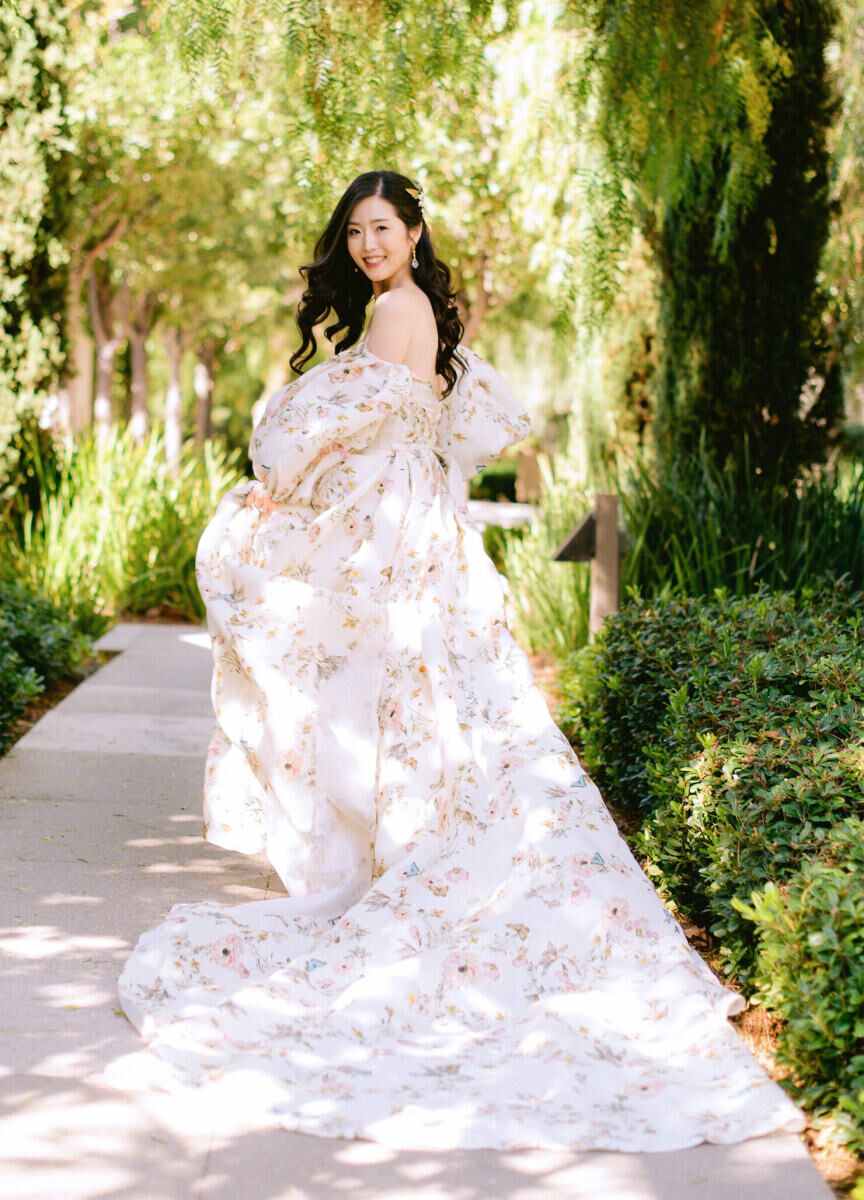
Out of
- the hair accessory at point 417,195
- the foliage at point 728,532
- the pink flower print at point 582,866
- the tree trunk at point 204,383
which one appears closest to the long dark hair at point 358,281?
the hair accessory at point 417,195

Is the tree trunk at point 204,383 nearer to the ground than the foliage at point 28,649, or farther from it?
farther from it

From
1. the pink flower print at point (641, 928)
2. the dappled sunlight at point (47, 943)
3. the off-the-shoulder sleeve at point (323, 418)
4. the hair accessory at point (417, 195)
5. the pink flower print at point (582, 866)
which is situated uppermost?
the hair accessory at point (417, 195)

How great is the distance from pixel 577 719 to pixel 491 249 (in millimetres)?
10737

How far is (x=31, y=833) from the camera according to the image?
14.0 feet

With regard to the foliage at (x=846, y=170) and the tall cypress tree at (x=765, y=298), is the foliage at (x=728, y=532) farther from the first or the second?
the foliage at (x=846, y=170)

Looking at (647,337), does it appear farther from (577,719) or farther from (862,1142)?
(862,1142)

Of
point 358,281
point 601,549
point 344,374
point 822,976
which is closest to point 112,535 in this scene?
point 601,549

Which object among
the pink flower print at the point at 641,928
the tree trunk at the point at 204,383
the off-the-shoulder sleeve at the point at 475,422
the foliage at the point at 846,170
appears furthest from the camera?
the tree trunk at the point at 204,383

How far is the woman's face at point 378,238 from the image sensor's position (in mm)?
3969

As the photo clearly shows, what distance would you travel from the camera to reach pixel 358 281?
14.1 ft

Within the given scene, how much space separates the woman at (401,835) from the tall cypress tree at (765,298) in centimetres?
A: 280

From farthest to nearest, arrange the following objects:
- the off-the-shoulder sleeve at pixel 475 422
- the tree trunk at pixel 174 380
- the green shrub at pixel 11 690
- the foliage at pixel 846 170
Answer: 1. the tree trunk at pixel 174 380
2. the foliage at pixel 846 170
3. the green shrub at pixel 11 690
4. the off-the-shoulder sleeve at pixel 475 422

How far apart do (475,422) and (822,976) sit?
89.1 inches

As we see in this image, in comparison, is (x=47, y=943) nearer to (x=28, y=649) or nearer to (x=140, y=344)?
(x=28, y=649)
